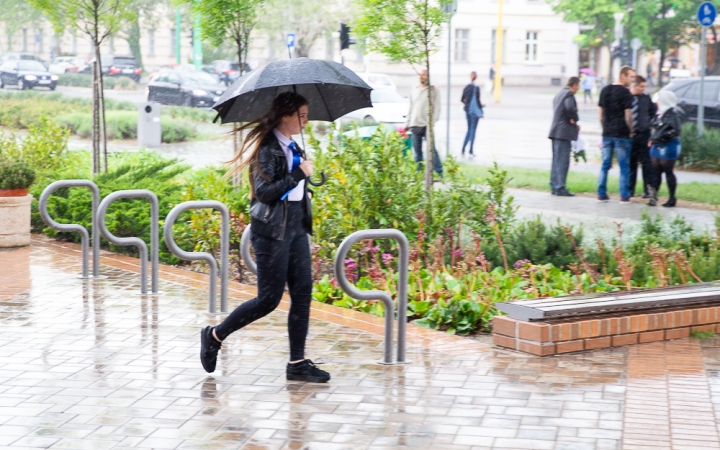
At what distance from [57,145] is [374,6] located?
529 cm

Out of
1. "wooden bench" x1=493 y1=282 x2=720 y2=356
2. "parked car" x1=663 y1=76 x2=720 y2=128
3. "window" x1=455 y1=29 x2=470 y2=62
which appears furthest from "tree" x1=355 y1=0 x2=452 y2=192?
"window" x1=455 y1=29 x2=470 y2=62

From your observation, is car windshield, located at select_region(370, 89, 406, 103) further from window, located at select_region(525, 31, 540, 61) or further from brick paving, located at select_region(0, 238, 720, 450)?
window, located at select_region(525, 31, 540, 61)

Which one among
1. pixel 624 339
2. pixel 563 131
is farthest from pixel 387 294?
pixel 563 131

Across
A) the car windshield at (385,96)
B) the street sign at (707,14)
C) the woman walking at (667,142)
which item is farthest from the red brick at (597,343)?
the car windshield at (385,96)

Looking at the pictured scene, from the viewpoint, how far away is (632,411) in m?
5.41

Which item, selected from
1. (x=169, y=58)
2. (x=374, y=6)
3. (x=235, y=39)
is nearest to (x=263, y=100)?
(x=374, y=6)

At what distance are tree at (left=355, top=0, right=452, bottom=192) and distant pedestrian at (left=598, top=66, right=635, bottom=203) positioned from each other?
Answer: 3895 mm

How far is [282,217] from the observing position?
223 inches

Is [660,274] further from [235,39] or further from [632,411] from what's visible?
[235,39]

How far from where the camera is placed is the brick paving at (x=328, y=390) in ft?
16.3

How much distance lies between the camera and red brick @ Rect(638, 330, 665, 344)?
691cm

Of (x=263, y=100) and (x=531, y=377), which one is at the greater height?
(x=263, y=100)

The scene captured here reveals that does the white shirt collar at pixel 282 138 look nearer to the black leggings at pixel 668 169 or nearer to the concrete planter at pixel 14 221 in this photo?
the concrete planter at pixel 14 221

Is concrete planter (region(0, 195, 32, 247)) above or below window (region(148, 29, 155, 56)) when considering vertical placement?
below
